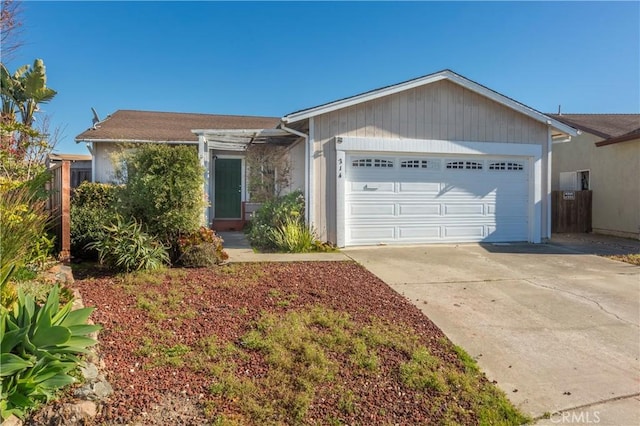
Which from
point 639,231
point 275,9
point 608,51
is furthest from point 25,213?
point 639,231

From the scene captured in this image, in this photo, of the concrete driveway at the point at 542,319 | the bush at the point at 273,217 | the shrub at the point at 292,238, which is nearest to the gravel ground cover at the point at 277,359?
the concrete driveway at the point at 542,319

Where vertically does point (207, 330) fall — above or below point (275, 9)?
below

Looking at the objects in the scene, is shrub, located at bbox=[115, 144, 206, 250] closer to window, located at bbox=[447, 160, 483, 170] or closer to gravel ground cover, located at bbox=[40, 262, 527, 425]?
gravel ground cover, located at bbox=[40, 262, 527, 425]

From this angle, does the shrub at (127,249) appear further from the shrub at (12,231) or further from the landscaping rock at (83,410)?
the landscaping rock at (83,410)

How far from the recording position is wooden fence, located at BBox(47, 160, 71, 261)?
5.71 meters

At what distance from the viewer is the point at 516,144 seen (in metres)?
9.76

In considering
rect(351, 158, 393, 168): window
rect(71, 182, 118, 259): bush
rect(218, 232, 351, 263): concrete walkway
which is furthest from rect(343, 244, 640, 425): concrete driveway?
rect(71, 182, 118, 259): bush

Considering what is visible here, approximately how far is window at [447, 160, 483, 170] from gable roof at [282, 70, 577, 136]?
1.69 meters

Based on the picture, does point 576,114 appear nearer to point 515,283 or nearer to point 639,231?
point 639,231

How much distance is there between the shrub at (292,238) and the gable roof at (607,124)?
31.8 ft

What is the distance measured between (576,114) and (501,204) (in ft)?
37.3

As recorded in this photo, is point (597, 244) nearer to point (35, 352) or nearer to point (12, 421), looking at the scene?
point (35, 352)

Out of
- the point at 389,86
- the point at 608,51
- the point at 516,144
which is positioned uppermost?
the point at 608,51

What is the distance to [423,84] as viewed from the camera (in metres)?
9.02
